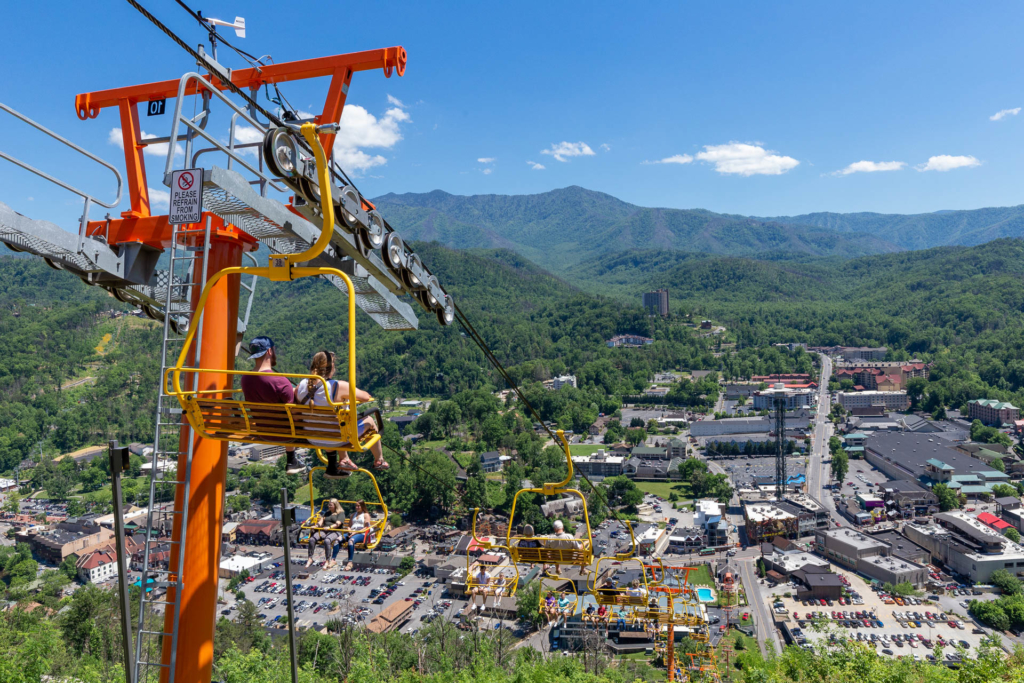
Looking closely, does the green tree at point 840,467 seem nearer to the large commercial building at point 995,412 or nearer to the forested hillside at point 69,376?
the large commercial building at point 995,412

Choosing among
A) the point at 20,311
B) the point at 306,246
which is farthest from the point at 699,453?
the point at 20,311

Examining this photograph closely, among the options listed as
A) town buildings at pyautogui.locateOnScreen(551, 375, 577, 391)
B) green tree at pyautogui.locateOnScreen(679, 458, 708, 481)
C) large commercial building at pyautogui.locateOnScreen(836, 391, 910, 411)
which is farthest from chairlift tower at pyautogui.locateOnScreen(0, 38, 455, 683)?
town buildings at pyautogui.locateOnScreen(551, 375, 577, 391)

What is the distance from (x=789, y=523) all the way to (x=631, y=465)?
584 inches

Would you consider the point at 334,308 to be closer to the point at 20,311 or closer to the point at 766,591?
the point at 20,311

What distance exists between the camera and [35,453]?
5375cm

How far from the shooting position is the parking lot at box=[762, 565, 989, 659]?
1955 centimetres

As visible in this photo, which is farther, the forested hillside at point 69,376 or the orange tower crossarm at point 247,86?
the forested hillside at point 69,376

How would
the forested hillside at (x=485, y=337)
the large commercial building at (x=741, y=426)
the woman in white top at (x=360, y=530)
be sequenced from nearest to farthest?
the woman in white top at (x=360, y=530) < the large commercial building at (x=741, y=426) < the forested hillside at (x=485, y=337)

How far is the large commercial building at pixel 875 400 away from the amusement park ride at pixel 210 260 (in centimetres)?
6854

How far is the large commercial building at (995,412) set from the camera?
53.3 meters

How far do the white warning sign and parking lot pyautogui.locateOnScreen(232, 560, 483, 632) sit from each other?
22026mm

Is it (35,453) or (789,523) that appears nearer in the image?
(789,523)

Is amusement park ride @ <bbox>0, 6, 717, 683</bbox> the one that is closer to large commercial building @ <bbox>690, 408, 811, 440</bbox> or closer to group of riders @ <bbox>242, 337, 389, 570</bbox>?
group of riders @ <bbox>242, 337, 389, 570</bbox>

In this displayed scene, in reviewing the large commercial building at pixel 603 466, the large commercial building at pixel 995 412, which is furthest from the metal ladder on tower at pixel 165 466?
the large commercial building at pixel 995 412
